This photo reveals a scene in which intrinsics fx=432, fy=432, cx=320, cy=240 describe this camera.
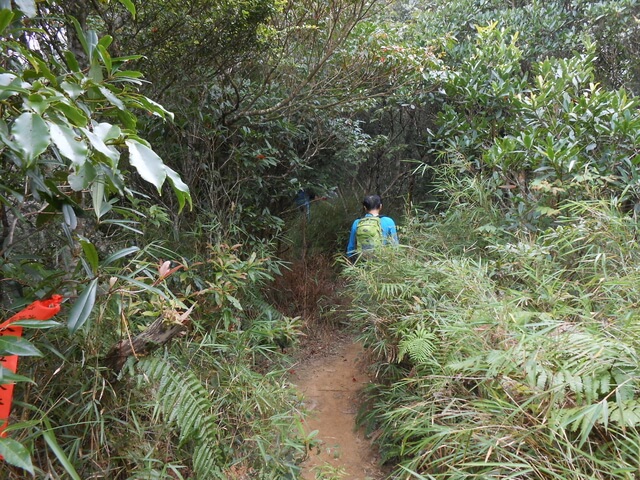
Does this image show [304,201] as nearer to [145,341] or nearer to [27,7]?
[145,341]

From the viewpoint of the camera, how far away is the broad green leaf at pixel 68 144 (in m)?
1.00

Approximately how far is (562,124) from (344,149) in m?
2.43

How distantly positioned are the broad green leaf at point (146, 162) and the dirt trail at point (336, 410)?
206 cm

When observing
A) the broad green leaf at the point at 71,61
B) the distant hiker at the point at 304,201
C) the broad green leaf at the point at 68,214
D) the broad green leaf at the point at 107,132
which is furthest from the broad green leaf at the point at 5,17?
the distant hiker at the point at 304,201

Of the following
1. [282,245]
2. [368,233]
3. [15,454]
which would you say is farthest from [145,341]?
[282,245]

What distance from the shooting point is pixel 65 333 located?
194 centimetres

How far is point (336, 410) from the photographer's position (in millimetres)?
3418

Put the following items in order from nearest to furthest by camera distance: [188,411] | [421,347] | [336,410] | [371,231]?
1. [188,411]
2. [421,347]
3. [336,410]
4. [371,231]

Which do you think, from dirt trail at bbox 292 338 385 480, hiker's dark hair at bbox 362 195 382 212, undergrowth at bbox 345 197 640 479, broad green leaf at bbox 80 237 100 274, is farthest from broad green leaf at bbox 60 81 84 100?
hiker's dark hair at bbox 362 195 382 212

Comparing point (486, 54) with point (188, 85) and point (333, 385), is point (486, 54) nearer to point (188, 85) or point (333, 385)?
point (188, 85)

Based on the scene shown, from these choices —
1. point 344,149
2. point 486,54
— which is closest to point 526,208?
point 486,54

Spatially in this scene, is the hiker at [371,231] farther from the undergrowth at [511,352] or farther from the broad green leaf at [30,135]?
the broad green leaf at [30,135]

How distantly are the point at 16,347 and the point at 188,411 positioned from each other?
0.95 metres

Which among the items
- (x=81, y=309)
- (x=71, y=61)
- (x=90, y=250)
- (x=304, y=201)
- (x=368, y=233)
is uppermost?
(x=71, y=61)
